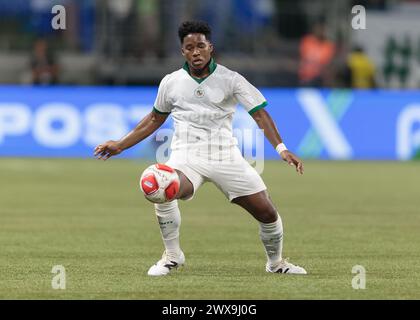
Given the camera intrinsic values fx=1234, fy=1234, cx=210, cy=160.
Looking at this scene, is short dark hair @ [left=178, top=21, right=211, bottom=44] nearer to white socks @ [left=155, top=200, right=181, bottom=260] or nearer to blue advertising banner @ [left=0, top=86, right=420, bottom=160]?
white socks @ [left=155, top=200, right=181, bottom=260]

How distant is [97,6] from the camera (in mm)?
31203

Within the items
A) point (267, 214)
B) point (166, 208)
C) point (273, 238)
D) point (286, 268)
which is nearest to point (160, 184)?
point (166, 208)

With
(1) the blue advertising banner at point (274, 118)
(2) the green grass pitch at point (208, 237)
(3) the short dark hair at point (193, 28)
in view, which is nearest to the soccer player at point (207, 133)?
(3) the short dark hair at point (193, 28)

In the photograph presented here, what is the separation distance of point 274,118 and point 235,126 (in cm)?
201

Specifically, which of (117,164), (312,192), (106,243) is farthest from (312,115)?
(106,243)

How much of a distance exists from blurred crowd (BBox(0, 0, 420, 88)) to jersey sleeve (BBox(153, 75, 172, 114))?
63.4 feet

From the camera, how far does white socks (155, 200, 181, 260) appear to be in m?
10.9

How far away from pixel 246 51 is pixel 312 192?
11.4 meters

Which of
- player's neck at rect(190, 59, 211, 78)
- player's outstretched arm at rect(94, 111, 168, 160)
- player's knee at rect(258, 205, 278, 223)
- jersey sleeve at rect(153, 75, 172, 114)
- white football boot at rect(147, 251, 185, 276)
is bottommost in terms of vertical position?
white football boot at rect(147, 251, 185, 276)

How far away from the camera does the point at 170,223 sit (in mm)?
10961

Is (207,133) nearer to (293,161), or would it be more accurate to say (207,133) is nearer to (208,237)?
(293,161)

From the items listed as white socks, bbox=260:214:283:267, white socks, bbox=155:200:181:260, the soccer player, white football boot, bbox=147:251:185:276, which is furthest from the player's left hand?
white football boot, bbox=147:251:185:276

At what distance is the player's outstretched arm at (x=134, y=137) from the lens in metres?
10.9

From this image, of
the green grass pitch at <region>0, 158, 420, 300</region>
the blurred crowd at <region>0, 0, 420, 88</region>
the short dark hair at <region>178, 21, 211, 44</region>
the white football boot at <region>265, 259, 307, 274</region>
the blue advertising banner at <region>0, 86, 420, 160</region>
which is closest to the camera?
the green grass pitch at <region>0, 158, 420, 300</region>
